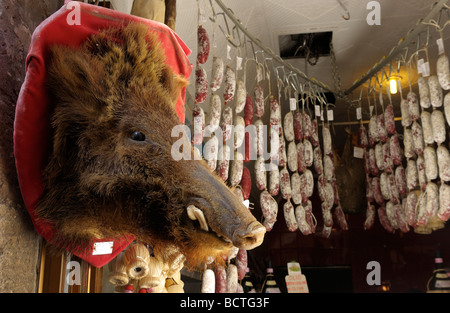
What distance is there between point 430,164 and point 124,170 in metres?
3.22

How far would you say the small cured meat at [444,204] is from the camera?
3200mm

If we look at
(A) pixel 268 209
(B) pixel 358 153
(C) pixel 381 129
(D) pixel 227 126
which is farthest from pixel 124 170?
(B) pixel 358 153

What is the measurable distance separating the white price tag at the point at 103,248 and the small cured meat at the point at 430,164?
120 inches

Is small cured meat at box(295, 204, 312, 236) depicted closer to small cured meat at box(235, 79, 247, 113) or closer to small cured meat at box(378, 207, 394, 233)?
small cured meat at box(378, 207, 394, 233)

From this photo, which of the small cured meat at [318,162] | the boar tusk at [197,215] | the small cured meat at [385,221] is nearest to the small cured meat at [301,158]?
the small cured meat at [318,162]

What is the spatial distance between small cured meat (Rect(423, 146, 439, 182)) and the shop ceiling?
3.82 ft

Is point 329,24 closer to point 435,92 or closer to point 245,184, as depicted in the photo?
point 435,92

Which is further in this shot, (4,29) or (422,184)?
(422,184)

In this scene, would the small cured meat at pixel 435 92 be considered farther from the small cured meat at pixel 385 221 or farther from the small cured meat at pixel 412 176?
the small cured meat at pixel 385 221

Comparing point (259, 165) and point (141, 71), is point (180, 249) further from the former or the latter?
point (259, 165)

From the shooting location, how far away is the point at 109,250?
3.86 feet
